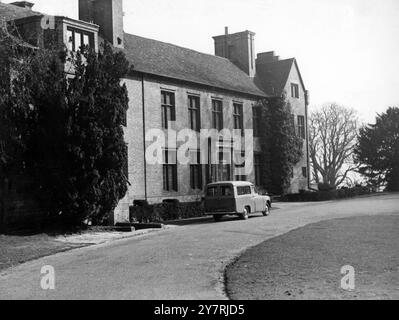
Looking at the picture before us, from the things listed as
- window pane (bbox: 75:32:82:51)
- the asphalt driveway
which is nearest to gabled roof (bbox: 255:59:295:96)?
window pane (bbox: 75:32:82:51)

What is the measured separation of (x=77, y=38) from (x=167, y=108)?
25.7ft

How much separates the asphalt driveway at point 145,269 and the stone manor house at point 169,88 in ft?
25.5

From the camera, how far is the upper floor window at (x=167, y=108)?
29.6 m

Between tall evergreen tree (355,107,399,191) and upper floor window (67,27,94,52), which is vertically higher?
upper floor window (67,27,94,52)

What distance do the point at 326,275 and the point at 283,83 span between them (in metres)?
33.2

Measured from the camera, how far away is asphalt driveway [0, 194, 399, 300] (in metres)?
9.06

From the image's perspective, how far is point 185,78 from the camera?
30.9 m

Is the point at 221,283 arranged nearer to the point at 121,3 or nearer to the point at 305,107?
the point at 121,3

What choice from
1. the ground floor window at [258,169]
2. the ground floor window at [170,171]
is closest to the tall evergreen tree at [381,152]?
the ground floor window at [258,169]

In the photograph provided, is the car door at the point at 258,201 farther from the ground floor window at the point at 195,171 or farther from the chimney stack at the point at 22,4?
the chimney stack at the point at 22,4

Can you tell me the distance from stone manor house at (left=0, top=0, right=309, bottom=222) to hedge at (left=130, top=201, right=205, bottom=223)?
1.88ft

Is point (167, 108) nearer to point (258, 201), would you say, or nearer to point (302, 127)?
point (258, 201)

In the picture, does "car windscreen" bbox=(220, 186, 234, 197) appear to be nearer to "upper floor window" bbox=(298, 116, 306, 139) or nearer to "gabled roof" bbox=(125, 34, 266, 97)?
"gabled roof" bbox=(125, 34, 266, 97)
